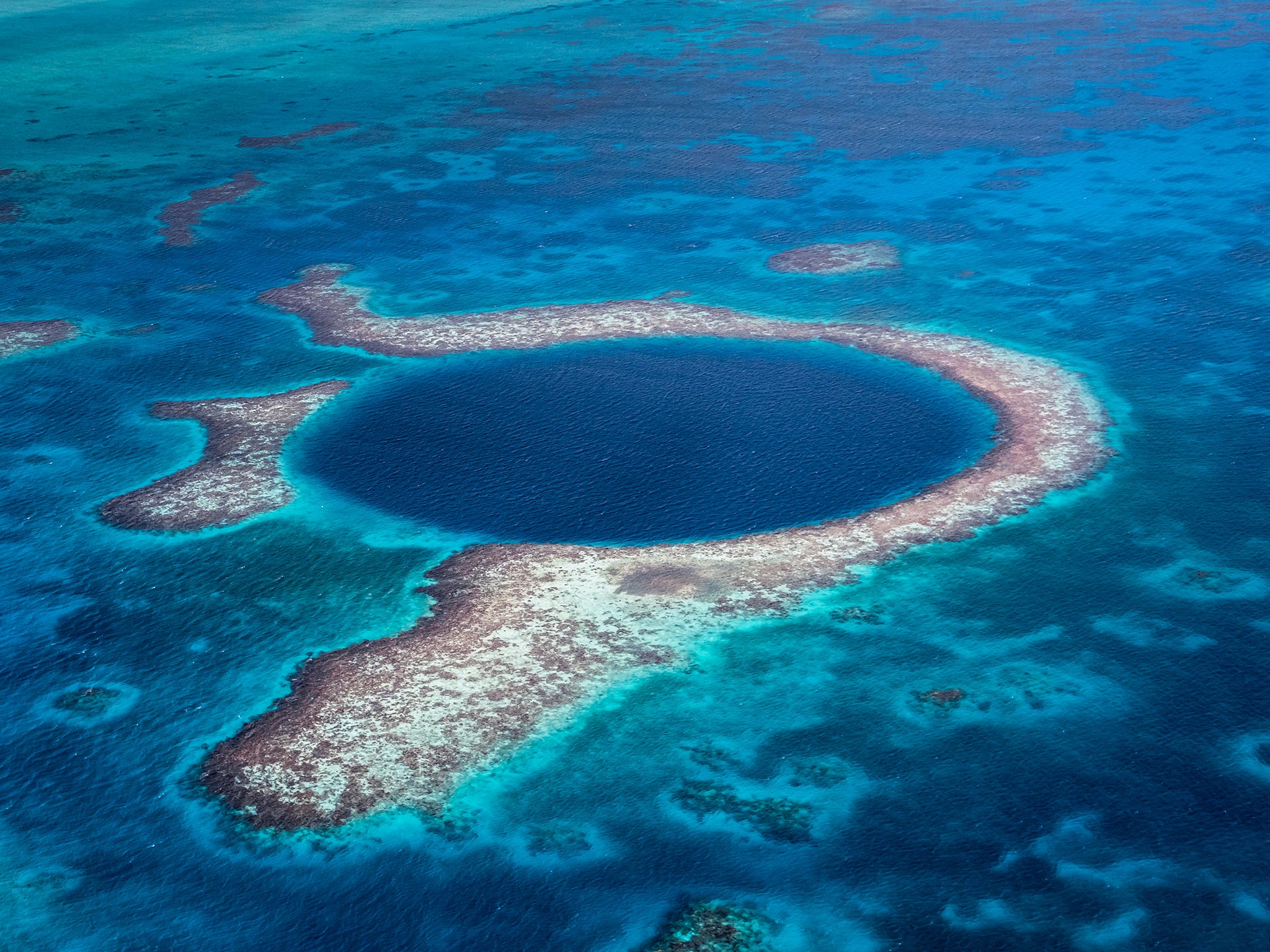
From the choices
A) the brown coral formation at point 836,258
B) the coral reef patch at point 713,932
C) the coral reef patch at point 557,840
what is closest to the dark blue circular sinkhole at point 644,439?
the brown coral formation at point 836,258

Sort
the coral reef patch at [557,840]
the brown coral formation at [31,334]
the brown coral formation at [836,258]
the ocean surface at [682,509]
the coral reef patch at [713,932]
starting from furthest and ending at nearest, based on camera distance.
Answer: the brown coral formation at [836,258], the brown coral formation at [31,334], the coral reef patch at [557,840], the ocean surface at [682,509], the coral reef patch at [713,932]

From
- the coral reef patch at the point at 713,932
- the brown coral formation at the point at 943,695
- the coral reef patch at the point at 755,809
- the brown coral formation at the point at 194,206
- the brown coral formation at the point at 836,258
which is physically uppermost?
the brown coral formation at the point at 194,206

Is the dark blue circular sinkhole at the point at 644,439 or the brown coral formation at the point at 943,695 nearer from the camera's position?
the brown coral formation at the point at 943,695

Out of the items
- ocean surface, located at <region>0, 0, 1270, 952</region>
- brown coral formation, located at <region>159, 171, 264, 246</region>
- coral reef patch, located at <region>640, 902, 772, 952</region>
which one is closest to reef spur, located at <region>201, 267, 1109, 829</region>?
ocean surface, located at <region>0, 0, 1270, 952</region>

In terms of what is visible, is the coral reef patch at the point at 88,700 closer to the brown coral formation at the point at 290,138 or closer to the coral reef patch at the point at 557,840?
the coral reef patch at the point at 557,840

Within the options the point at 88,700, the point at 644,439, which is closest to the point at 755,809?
the point at 88,700

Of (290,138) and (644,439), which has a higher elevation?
(290,138)

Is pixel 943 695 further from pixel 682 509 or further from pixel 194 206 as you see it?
pixel 194 206
